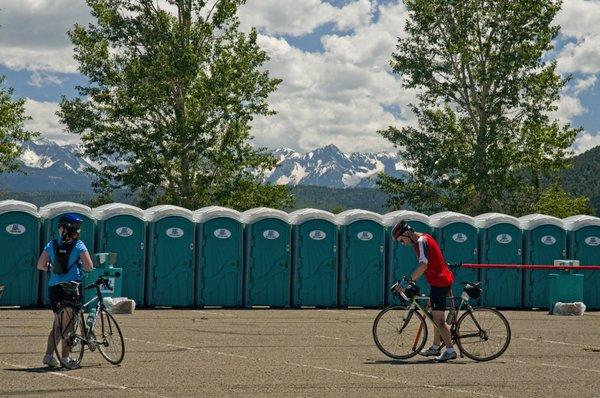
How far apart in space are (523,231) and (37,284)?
1037 cm

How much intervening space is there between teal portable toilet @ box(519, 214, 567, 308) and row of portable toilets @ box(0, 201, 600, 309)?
0.07 feet

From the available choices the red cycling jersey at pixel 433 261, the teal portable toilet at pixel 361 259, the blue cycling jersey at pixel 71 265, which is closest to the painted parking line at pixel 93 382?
the blue cycling jersey at pixel 71 265

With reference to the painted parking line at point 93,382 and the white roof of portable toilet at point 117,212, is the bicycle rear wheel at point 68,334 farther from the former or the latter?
the white roof of portable toilet at point 117,212

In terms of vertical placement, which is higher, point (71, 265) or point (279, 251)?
point (279, 251)

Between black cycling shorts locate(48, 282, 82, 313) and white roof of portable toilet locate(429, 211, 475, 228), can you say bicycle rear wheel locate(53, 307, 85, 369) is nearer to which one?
black cycling shorts locate(48, 282, 82, 313)

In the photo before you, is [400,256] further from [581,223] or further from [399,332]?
[399,332]

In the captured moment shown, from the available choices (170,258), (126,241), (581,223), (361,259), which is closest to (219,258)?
(170,258)

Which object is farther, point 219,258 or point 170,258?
point 219,258

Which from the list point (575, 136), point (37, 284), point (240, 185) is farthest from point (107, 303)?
point (575, 136)

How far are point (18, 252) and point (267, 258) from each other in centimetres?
496

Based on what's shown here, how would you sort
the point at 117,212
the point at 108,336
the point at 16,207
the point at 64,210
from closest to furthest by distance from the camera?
the point at 108,336 → the point at 16,207 → the point at 64,210 → the point at 117,212

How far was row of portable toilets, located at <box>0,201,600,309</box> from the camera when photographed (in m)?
19.1

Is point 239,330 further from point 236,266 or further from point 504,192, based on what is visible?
point 504,192

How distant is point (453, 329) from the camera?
464 inches
